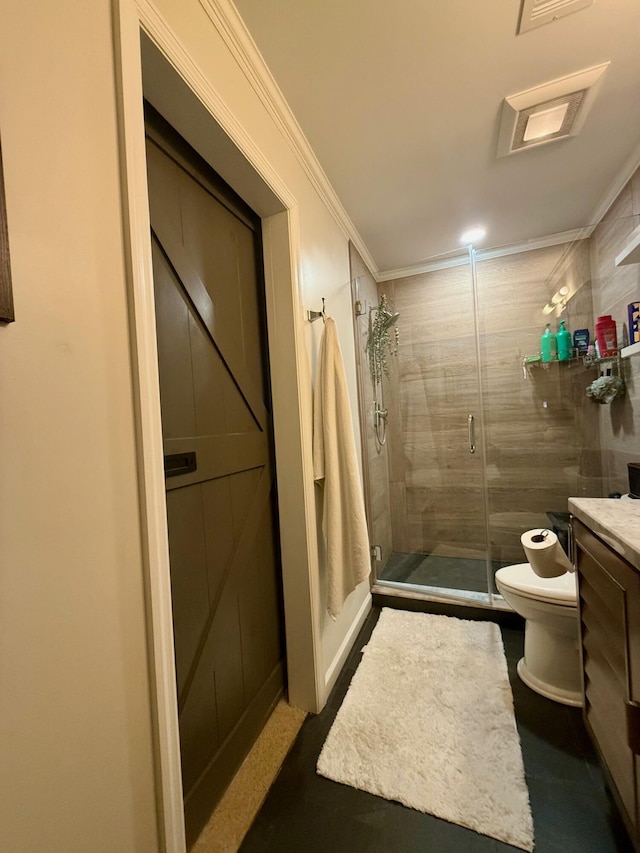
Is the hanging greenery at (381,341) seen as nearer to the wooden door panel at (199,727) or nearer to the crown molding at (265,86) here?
the crown molding at (265,86)

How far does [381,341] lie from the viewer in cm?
267

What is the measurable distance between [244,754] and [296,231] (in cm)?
200

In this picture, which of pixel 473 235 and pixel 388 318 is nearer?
pixel 473 235

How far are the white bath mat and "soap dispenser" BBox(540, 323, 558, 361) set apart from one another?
185 cm

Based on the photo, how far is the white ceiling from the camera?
111cm

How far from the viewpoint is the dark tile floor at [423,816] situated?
958 mm

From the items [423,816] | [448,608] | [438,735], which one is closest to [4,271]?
[423,816]

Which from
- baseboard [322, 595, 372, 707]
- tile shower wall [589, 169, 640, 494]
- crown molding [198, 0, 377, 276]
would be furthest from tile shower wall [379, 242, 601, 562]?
crown molding [198, 0, 377, 276]

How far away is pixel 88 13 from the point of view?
2.07 ft

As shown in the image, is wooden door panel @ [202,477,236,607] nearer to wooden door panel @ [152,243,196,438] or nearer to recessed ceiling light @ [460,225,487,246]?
wooden door panel @ [152,243,196,438]

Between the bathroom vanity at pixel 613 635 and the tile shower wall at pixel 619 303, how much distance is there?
4.09 ft

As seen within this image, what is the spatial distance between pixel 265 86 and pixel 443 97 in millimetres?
706

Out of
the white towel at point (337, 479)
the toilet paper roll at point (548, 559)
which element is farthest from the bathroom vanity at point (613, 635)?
the white towel at point (337, 479)

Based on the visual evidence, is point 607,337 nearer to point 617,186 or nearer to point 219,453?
point 617,186
